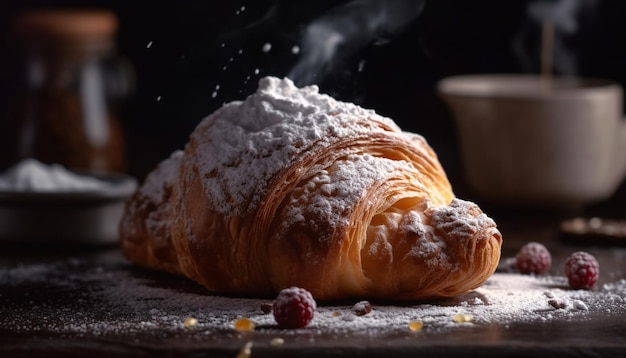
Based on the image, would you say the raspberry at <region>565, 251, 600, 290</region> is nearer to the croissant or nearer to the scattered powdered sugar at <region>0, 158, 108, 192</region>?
the croissant

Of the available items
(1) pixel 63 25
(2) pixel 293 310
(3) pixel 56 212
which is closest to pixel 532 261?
(2) pixel 293 310

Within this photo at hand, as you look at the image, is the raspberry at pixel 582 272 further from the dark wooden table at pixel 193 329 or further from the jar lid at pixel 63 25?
the jar lid at pixel 63 25

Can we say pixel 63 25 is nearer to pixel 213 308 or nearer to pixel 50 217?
pixel 50 217

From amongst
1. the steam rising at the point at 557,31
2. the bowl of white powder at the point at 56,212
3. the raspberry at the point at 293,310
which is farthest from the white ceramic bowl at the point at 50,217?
the steam rising at the point at 557,31

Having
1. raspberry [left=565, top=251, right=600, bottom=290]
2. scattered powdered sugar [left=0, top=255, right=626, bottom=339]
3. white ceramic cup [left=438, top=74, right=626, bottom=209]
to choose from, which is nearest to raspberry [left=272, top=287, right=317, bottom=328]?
scattered powdered sugar [left=0, top=255, right=626, bottom=339]

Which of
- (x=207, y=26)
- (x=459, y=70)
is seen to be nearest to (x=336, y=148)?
(x=207, y=26)

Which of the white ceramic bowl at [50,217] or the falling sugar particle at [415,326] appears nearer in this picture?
the falling sugar particle at [415,326]
